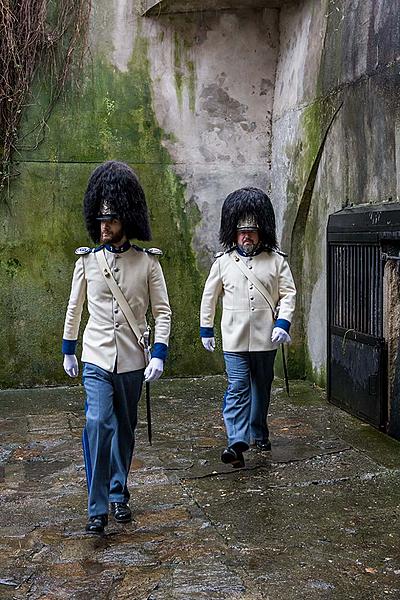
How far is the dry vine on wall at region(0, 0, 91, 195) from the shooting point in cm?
795

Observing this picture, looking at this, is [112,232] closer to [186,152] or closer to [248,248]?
[248,248]

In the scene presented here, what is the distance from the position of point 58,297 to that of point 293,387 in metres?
2.25

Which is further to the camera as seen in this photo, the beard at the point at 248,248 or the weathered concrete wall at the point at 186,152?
the weathered concrete wall at the point at 186,152

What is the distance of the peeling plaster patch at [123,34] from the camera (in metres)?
8.28

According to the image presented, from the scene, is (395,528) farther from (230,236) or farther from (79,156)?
(79,156)

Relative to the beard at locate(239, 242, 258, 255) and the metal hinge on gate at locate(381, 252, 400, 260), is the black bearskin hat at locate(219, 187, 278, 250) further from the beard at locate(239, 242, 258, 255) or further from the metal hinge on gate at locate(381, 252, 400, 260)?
the metal hinge on gate at locate(381, 252, 400, 260)

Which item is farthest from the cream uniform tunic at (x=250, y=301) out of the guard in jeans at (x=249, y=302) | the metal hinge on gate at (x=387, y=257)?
the metal hinge on gate at (x=387, y=257)

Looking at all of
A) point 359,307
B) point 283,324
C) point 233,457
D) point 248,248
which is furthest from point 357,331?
point 233,457

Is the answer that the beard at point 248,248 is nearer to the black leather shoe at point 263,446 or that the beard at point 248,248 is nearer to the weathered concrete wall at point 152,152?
the black leather shoe at point 263,446

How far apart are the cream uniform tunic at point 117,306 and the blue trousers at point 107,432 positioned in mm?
69

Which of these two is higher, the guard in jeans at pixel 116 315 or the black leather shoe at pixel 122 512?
the guard in jeans at pixel 116 315

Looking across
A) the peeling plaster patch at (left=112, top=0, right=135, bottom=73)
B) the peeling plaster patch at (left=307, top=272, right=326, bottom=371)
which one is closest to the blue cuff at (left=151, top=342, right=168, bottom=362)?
the peeling plaster patch at (left=307, top=272, right=326, bottom=371)

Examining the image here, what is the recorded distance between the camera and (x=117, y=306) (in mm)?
4578

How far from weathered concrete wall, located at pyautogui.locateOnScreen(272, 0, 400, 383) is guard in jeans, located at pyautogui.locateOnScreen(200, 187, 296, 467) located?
43.1 inches
